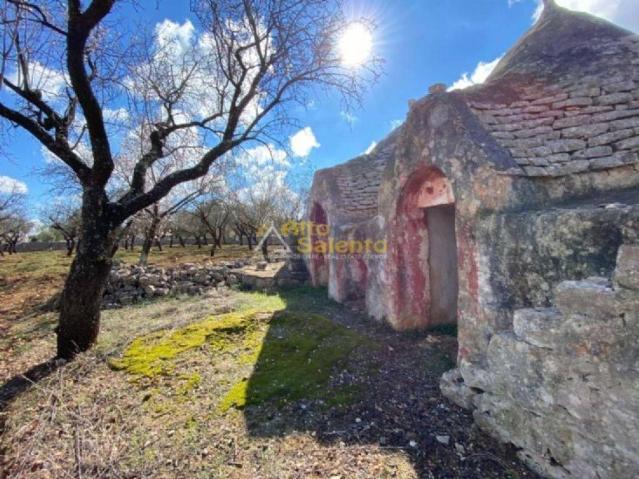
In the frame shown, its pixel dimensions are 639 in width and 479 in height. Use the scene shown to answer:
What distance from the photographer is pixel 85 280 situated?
4980mm

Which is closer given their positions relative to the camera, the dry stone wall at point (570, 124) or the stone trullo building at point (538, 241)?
the stone trullo building at point (538, 241)

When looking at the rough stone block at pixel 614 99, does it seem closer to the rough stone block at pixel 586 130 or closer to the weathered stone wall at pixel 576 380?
the rough stone block at pixel 586 130

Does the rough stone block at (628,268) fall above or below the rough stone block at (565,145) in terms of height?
below

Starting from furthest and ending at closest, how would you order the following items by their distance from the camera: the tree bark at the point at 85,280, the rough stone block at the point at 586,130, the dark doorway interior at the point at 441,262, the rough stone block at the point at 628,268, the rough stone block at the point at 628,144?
1. the dark doorway interior at the point at 441,262
2. the tree bark at the point at 85,280
3. the rough stone block at the point at 586,130
4. the rough stone block at the point at 628,144
5. the rough stone block at the point at 628,268

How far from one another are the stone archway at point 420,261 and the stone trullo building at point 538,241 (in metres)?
0.03

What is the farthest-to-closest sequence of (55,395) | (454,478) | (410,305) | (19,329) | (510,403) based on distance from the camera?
(19,329)
(410,305)
(55,395)
(510,403)
(454,478)

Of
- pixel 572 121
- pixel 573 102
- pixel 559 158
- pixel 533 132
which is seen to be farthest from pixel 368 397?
pixel 573 102

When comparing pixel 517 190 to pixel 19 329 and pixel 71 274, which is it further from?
pixel 19 329

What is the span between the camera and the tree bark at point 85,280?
4.98 meters

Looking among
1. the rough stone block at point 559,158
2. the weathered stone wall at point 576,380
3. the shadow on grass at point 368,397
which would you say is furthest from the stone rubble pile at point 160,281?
the rough stone block at point 559,158

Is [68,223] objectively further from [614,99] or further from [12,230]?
[614,99]

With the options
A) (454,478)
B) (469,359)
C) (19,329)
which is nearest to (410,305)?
(469,359)

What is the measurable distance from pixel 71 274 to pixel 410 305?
19.3ft

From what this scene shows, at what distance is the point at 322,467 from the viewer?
2945mm
